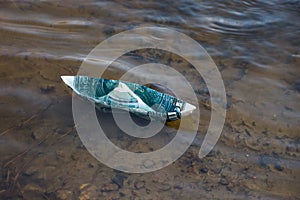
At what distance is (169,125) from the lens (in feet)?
11.8

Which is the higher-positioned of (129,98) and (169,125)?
(129,98)

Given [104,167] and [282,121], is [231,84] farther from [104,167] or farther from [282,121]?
[104,167]

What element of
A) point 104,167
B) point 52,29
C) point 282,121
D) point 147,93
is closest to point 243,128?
point 282,121

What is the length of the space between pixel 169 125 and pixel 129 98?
428 mm

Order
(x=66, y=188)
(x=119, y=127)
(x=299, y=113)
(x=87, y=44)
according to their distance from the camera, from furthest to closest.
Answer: (x=87, y=44) < (x=299, y=113) < (x=119, y=127) < (x=66, y=188)

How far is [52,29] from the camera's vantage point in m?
4.59

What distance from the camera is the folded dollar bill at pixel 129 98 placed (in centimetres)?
349

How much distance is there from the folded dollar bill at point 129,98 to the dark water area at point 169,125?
0.55ft

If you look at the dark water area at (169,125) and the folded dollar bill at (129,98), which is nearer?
the dark water area at (169,125)

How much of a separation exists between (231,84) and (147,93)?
96cm

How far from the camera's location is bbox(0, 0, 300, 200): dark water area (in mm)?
3098

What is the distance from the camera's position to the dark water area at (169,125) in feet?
10.2

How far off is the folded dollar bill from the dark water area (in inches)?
6.6

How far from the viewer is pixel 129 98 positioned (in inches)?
141
